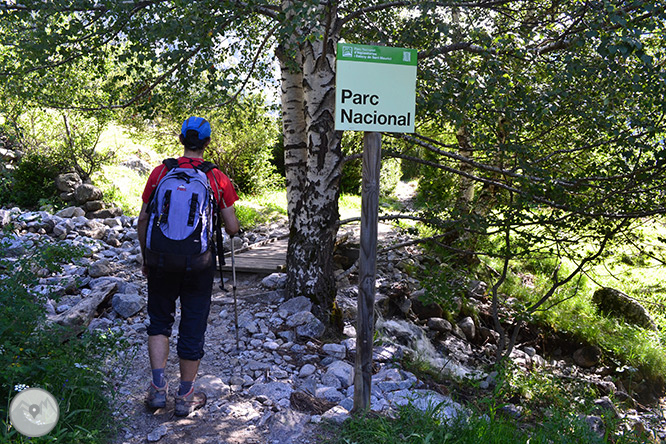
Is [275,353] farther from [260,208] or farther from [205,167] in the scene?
[260,208]

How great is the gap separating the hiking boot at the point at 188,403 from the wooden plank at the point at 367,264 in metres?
1.13

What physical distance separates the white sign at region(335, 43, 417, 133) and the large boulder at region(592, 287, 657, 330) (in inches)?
302

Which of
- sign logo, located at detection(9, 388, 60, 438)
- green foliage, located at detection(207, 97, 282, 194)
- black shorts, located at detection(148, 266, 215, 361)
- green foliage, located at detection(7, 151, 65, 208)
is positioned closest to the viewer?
sign logo, located at detection(9, 388, 60, 438)

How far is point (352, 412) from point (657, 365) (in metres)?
6.53

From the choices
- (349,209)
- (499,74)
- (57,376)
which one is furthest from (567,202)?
(349,209)

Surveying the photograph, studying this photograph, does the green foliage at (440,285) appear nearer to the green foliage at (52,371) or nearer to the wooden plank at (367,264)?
the wooden plank at (367,264)

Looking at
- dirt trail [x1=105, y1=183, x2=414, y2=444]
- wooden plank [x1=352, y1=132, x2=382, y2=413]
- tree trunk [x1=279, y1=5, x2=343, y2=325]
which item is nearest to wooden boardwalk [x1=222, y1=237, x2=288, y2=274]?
tree trunk [x1=279, y1=5, x2=343, y2=325]

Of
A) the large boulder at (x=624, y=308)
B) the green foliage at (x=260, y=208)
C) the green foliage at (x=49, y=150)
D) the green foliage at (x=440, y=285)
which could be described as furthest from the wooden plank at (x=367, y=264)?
the green foliage at (x=49, y=150)

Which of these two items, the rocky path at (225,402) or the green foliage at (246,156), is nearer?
the rocky path at (225,402)

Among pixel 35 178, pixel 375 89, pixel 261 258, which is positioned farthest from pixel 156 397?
pixel 35 178

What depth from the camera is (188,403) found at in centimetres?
357

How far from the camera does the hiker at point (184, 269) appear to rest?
3266 millimetres

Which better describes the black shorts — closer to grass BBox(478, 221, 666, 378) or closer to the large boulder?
grass BBox(478, 221, 666, 378)

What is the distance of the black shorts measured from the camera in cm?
346
